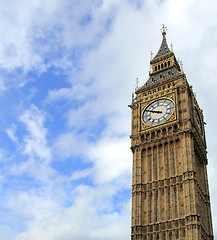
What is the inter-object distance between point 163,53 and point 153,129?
2442 centimetres

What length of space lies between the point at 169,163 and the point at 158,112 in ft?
34.5

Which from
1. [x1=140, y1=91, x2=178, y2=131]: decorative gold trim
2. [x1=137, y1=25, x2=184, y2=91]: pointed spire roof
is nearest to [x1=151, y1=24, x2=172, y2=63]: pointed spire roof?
[x1=137, y1=25, x2=184, y2=91]: pointed spire roof

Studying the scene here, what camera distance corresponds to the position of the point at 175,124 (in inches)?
2491

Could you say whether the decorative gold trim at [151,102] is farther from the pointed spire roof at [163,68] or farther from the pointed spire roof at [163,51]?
the pointed spire roof at [163,51]

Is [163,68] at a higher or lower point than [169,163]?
higher

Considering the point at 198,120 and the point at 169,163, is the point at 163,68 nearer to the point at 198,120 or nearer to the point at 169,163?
the point at 198,120

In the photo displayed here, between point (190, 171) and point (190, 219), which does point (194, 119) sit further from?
point (190, 219)

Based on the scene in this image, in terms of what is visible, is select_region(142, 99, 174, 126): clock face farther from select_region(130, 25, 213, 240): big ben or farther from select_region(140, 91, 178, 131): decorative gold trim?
select_region(140, 91, 178, 131): decorative gold trim

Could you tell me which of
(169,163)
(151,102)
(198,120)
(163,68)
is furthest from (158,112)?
(163,68)

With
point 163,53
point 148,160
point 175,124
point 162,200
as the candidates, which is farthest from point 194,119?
point 163,53

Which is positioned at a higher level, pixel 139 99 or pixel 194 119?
pixel 139 99

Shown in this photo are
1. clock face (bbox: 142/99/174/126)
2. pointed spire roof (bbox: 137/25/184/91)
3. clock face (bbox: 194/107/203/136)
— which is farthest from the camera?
pointed spire roof (bbox: 137/25/184/91)

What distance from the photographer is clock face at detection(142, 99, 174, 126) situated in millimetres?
65688

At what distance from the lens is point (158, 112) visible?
2625 inches
